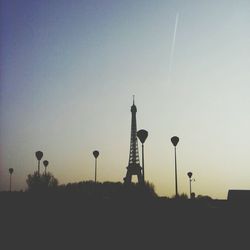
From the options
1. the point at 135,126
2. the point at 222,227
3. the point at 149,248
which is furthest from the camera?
the point at 135,126

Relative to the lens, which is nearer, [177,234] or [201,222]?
[177,234]

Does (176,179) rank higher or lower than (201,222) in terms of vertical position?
higher

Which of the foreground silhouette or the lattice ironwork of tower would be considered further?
the lattice ironwork of tower

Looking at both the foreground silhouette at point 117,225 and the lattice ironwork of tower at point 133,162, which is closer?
the foreground silhouette at point 117,225

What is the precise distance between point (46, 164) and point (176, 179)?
909 inches

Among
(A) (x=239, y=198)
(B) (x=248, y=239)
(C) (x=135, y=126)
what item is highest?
(C) (x=135, y=126)

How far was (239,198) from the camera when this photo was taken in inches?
805

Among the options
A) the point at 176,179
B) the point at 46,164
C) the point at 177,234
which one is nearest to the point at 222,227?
the point at 177,234

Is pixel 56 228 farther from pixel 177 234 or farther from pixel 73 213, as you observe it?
pixel 177 234

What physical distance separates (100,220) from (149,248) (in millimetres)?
6017

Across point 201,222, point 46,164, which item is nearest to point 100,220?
point 201,222

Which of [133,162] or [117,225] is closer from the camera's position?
[117,225]

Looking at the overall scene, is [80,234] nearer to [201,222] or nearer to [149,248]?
A: [149,248]

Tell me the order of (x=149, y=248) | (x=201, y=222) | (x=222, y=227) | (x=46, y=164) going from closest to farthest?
1. (x=149, y=248)
2. (x=222, y=227)
3. (x=201, y=222)
4. (x=46, y=164)
